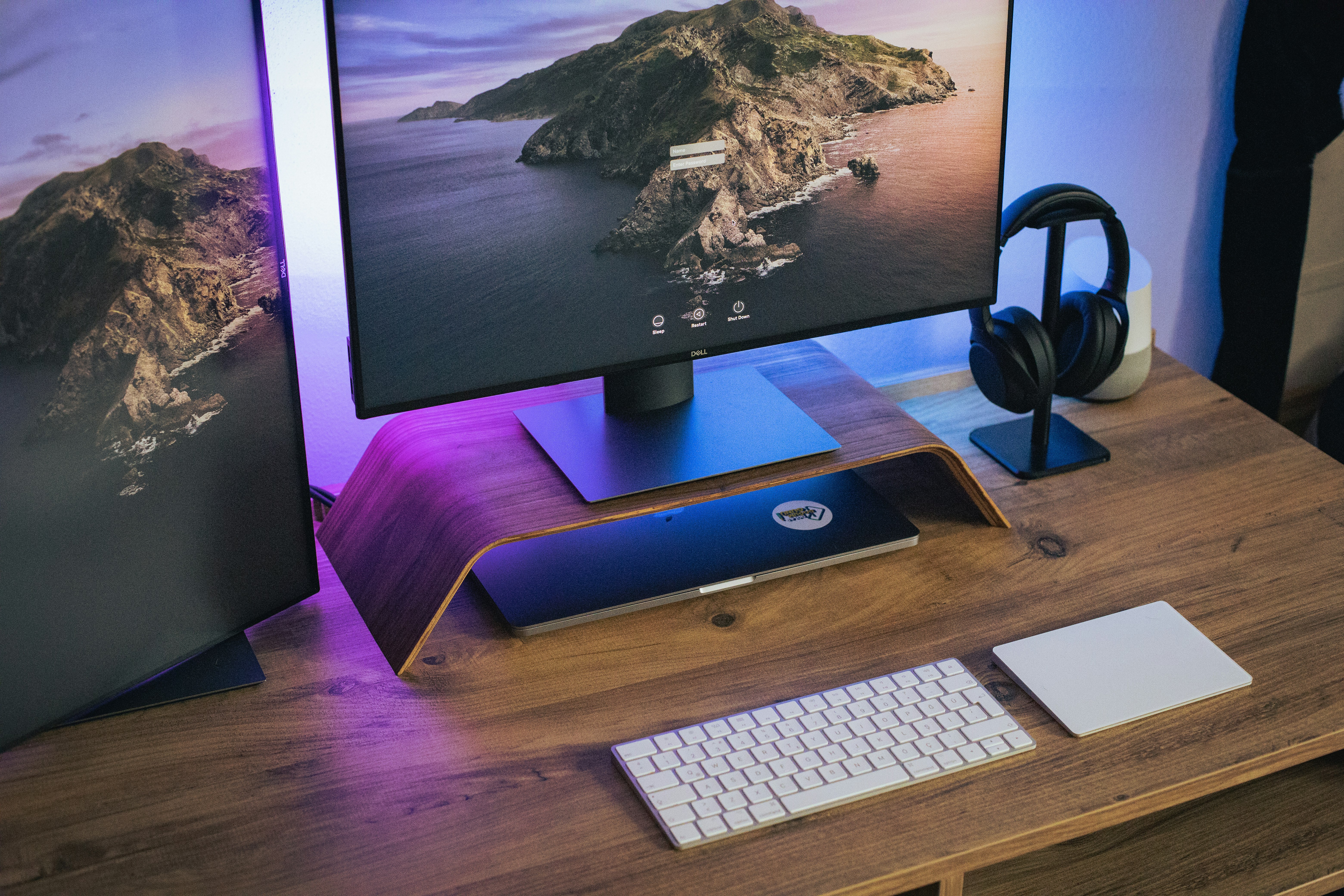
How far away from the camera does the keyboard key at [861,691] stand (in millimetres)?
878

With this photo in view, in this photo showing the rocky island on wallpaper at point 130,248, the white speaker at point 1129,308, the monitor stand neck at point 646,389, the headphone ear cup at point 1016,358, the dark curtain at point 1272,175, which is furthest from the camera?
the dark curtain at point 1272,175

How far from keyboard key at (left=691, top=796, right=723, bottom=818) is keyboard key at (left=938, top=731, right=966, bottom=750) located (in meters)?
0.18

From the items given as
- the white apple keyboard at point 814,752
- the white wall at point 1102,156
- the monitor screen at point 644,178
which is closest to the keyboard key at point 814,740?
the white apple keyboard at point 814,752

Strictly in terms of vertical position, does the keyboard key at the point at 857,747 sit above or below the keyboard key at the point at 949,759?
above

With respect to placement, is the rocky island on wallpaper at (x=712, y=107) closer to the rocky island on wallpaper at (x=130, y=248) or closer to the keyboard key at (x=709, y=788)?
the rocky island on wallpaper at (x=130, y=248)

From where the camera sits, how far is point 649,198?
954mm

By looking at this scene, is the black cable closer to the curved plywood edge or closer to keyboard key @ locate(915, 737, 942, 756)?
the curved plywood edge

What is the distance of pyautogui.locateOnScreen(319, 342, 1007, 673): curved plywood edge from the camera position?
0.92 meters

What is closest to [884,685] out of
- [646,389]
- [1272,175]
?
[646,389]

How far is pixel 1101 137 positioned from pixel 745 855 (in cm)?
114

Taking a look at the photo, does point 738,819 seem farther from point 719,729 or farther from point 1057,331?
point 1057,331

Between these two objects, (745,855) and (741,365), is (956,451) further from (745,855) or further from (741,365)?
(745,855)

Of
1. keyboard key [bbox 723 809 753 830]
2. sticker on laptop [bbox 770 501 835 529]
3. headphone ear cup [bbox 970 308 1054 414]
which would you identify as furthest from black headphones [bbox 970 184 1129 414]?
keyboard key [bbox 723 809 753 830]

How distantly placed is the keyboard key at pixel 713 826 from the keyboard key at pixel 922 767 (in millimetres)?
142
